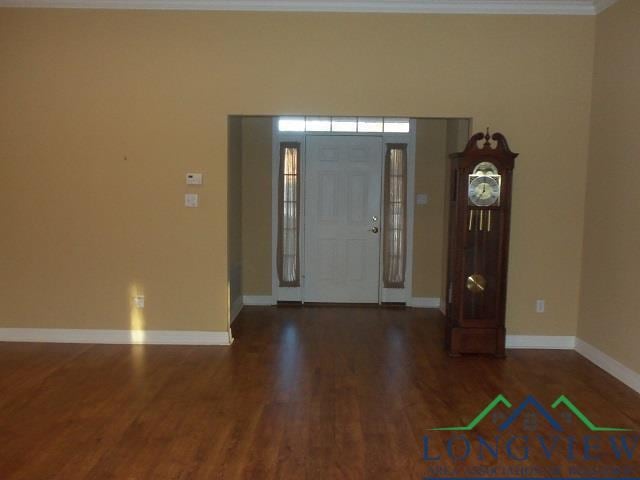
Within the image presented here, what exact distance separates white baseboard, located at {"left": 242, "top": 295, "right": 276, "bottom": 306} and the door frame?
0.05 meters

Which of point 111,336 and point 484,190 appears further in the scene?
point 111,336

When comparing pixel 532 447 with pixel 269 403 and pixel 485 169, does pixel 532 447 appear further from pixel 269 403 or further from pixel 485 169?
pixel 485 169

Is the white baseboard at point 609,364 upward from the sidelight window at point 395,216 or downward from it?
downward

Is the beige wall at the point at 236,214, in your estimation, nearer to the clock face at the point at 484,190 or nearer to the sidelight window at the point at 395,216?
the sidelight window at the point at 395,216

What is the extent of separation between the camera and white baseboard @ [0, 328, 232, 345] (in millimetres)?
4457

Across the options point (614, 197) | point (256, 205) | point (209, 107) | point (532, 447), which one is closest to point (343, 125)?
point (256, 205)

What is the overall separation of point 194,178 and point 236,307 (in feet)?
5.59

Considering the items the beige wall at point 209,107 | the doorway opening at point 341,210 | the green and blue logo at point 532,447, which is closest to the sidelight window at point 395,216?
the doorway opening at point 341,210

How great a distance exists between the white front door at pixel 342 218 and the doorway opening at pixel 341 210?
11 millimetres

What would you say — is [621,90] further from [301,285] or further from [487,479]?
[301,285]

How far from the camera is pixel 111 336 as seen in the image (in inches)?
175

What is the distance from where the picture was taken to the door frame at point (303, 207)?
583 centimetres

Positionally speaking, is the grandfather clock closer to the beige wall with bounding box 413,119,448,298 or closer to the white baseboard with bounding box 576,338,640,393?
the white baseboard with bounding box 576,338,640,393

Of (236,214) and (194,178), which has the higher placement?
(194,178)
